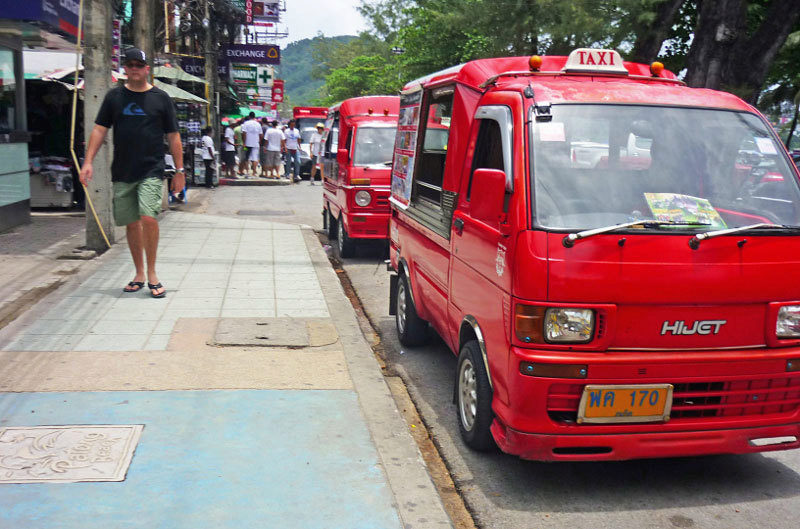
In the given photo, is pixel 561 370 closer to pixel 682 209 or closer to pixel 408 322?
pixel 682 209

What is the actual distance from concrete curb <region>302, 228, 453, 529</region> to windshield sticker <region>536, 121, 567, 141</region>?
1886 mm

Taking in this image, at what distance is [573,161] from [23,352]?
4.12m

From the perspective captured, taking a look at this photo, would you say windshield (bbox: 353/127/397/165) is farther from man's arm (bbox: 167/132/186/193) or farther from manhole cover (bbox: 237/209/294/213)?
manhole cover (bbox: 237/209/294/213)

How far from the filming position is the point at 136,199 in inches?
282

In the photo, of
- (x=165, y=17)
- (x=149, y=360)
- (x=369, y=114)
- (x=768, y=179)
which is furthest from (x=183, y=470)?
(x=165, y=17)

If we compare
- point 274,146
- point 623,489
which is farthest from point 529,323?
point 274,146

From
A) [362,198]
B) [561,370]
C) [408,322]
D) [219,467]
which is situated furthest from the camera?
[362,198]

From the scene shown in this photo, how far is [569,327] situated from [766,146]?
1767 mm

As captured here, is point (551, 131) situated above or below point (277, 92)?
below

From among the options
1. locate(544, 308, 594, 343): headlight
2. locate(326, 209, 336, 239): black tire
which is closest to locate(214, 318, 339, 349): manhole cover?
locate(544, 308, 594, 343): headlight

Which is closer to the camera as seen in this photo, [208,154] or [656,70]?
[656,70]

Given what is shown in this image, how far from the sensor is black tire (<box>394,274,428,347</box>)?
6508 millimetres

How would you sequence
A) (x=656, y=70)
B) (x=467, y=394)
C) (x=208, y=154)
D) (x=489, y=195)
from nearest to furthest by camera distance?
(x=489, y=195)
(x=467, y=394)
(x=656, y=70)
(x=208, y=154)

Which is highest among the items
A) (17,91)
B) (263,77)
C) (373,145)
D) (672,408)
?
(263,77)
